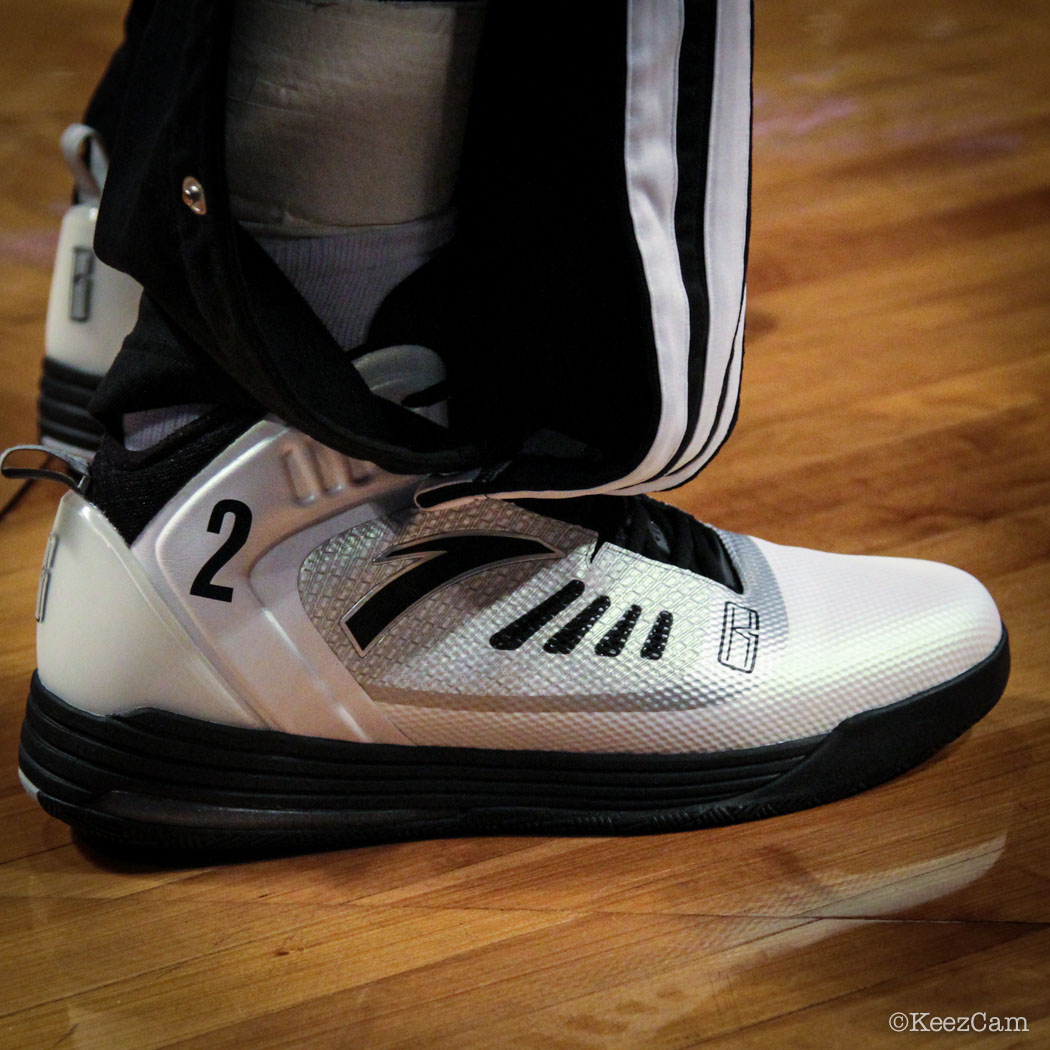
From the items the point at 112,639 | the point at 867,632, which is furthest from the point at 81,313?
the point at 867,632

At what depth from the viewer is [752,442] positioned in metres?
0.96

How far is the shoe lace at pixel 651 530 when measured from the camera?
583 mm

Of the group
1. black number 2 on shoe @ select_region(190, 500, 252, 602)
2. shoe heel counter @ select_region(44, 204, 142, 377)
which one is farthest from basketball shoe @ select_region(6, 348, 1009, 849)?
shoe heel counter @ select_region(44, 204, 142, 377)

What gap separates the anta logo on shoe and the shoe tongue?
6 cm

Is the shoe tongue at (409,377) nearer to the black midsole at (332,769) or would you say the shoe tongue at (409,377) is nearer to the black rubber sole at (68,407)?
the black midsole at (332,769)

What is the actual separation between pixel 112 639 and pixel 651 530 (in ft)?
0.94

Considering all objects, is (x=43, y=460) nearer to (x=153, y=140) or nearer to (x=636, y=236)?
(x=153, y=140)

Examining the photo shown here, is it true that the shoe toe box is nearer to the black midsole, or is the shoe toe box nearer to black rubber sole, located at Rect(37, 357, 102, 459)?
the black midsole

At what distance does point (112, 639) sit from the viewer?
55cm

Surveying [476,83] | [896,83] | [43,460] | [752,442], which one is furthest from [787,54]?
[476,83]

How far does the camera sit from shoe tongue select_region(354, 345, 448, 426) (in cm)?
52

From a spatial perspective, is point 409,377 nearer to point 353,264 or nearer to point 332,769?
point 353,264

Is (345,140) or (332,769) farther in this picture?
(332,769)

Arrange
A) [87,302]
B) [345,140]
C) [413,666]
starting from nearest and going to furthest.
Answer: [345,140], [413,666], [87,302]
